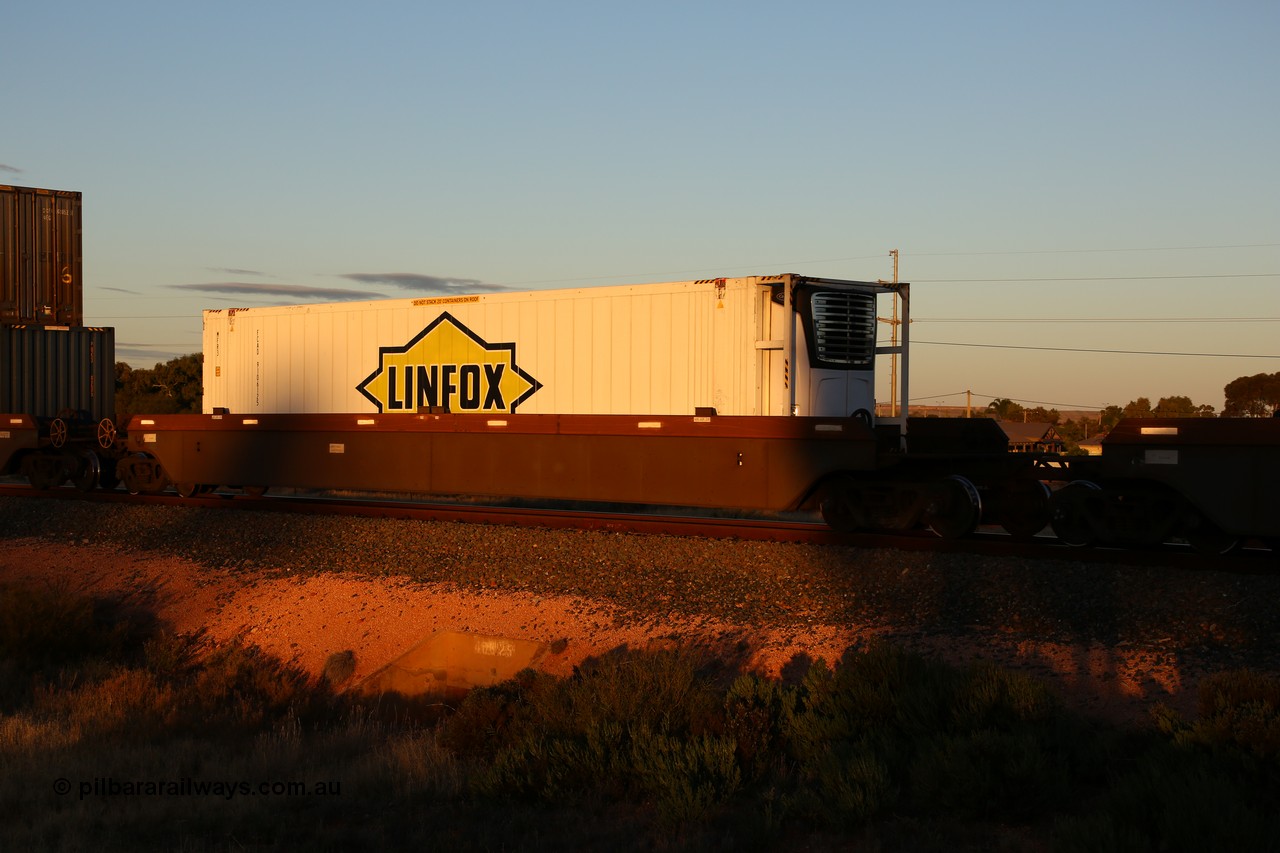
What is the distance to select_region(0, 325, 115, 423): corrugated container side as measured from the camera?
21.5m

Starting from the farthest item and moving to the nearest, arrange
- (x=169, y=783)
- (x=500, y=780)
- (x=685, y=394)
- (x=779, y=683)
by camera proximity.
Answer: (x=685, y=394) → (x=779, y=683) → (x=169, y=783) → (x=500, y=780)

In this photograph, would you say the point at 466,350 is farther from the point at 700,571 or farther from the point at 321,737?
the point at 321,737

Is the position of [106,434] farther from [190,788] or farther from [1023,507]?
[1023,507]

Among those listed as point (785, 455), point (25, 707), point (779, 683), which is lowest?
point (25, 707)

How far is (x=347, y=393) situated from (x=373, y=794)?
1239cm

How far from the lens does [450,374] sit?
18.2 meters

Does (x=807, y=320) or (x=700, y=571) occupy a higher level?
(x=807, y=320)

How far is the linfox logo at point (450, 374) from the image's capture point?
17828 millimetres

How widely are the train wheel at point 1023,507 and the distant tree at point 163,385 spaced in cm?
3778

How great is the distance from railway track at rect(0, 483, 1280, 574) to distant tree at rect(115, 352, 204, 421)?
27120 millimetres

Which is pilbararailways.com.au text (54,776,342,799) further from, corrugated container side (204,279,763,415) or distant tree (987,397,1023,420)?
distant tree (987,397,1023,420)

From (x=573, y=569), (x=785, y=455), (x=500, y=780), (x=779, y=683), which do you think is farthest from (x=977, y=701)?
(x=785, y=455)

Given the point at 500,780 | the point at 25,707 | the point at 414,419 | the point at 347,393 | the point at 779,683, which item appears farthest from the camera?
the point at 347,393

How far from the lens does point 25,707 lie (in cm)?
1115
